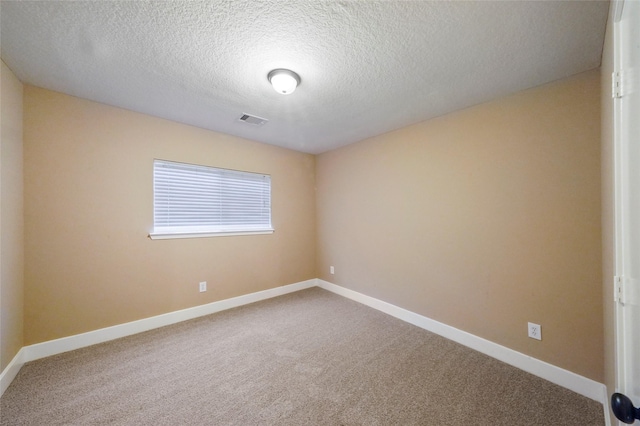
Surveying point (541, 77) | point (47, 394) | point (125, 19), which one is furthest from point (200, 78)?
point (541, 77)

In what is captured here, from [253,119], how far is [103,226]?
1.90 m

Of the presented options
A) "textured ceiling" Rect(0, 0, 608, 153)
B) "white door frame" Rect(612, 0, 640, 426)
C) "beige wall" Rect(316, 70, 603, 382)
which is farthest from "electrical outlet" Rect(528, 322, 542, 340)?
"textured ceiling" Rect(0, 0, 608, 153)

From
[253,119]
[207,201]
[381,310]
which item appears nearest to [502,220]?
[381,310]

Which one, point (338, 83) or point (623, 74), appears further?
point (338, 83)

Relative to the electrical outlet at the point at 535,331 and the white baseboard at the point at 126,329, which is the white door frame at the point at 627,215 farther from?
the white baseboard at the point at 126,329

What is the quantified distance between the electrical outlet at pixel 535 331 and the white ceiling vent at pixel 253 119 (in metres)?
3.24

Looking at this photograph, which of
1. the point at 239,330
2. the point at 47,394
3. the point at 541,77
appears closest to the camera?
the point at 47,394

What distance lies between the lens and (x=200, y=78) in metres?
1.91

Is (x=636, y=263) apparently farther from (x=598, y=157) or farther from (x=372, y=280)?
(x=372, y=280)

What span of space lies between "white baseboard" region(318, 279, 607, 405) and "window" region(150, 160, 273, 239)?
86.0 inches

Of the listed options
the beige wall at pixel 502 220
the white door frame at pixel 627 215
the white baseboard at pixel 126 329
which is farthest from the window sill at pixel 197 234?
the white door frame at pixel 627 215

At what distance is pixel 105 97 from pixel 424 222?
348 cm

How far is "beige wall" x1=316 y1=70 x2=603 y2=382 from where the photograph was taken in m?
1.73

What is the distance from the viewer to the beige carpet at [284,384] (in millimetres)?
1493
